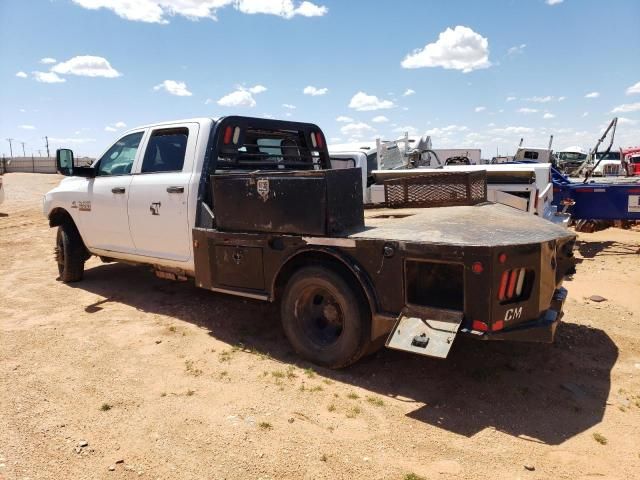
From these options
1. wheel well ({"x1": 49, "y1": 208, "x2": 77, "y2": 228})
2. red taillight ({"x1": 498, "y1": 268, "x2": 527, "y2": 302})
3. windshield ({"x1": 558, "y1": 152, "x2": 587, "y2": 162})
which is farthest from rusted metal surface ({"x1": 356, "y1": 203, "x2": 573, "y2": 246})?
windshield ({"x1": 558, "y1": 152, "x2": 587, "y2": 162})

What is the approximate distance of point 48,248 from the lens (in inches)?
395

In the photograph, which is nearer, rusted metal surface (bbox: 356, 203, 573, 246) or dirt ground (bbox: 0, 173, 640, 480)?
dirt ground (bbox: 0, 173, 640, 480)

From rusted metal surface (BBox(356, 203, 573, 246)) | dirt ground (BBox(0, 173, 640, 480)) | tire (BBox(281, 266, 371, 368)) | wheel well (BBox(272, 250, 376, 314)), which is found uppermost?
rusted metal surface (BBox(356, 203, 573, 246))

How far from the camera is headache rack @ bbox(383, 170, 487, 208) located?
4.97 m

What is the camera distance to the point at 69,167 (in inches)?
246

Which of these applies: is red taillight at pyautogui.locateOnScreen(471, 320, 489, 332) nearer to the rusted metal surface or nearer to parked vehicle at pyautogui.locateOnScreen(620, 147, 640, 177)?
the rusted metal surface

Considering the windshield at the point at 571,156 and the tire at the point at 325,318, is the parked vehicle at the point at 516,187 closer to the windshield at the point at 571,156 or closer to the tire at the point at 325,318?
the tire at the point at 325,318

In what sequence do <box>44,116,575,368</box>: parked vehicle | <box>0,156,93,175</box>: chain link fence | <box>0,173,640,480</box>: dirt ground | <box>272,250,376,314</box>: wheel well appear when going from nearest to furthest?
1. <box>0,173,640,480</box>: dirt ground
2. <box>44,116,575,368</box>: parked vehicle
3. <box>272,250,376,314</box>: wheel well
4. <box>0,156,93,175</box>: chain link fence

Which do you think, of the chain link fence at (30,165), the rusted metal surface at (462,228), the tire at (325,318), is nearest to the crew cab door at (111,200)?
the tire at (325,318)

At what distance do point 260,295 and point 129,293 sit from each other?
9.38ft

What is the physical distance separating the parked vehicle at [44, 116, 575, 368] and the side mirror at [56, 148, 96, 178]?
0.02m

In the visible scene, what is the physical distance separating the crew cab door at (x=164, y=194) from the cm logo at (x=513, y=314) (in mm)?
3078

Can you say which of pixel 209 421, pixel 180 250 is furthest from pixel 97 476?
pixel 180 250

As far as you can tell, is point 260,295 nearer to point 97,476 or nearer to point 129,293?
point 97,476
